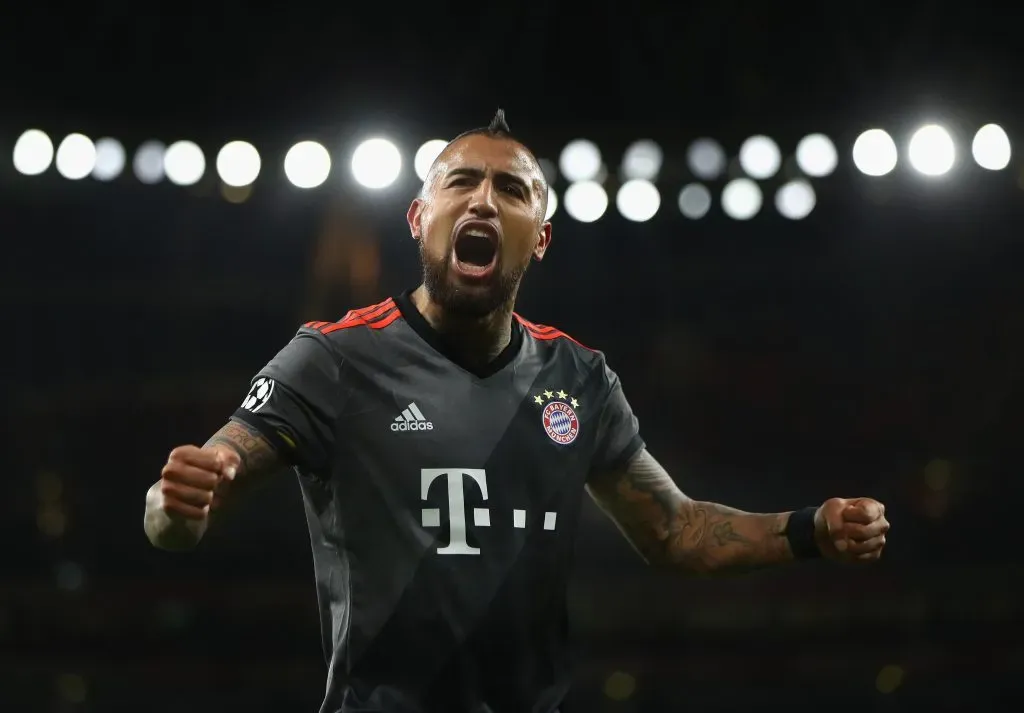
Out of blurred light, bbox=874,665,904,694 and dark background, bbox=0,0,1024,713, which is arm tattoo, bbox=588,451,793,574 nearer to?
dark background, bbox=0,0,1024,713

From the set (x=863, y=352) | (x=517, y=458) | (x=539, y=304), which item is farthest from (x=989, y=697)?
(x=517, y=458)

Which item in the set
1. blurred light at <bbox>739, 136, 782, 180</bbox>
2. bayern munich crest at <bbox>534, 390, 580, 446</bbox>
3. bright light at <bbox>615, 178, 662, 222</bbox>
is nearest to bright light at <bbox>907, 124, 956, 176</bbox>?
blurred light at <bbox>739, 136, 782, 180</bbox>

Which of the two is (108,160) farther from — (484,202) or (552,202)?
(484,202)

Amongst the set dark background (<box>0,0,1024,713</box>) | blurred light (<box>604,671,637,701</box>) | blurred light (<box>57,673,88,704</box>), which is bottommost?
blurred light (<box>57,673,88,704</box>)

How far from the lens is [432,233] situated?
2834 millimetres

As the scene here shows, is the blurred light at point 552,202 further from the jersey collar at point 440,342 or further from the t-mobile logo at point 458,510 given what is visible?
the t-mobile logo at point 458,510

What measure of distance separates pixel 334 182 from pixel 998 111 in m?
5.82

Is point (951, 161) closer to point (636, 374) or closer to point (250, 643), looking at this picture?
point (636, 374)

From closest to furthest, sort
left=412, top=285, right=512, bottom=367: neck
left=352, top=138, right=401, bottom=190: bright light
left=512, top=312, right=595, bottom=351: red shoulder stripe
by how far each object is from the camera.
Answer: left=412, top=285, right=512, bottom=367: neck, left=512, top=312, right=595, bottom=351: red shoulder stripe, left=352, top=138, right=401, bottom=190: bright light

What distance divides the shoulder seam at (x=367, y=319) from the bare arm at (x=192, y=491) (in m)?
0.43

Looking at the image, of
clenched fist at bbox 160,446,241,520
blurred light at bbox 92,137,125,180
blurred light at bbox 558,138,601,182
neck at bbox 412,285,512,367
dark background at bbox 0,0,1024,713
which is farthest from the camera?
blurred light at bbox 92,137,125,180

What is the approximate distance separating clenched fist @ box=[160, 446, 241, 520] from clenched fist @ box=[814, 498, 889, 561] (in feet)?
4.37

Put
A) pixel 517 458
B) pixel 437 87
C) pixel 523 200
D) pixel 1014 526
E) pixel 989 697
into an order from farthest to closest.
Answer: pixel 1014 526, pixel 989 697, pixel 437 87, pixel 523 200, pixel 517 458

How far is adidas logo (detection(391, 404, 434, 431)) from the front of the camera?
8.54 feet
